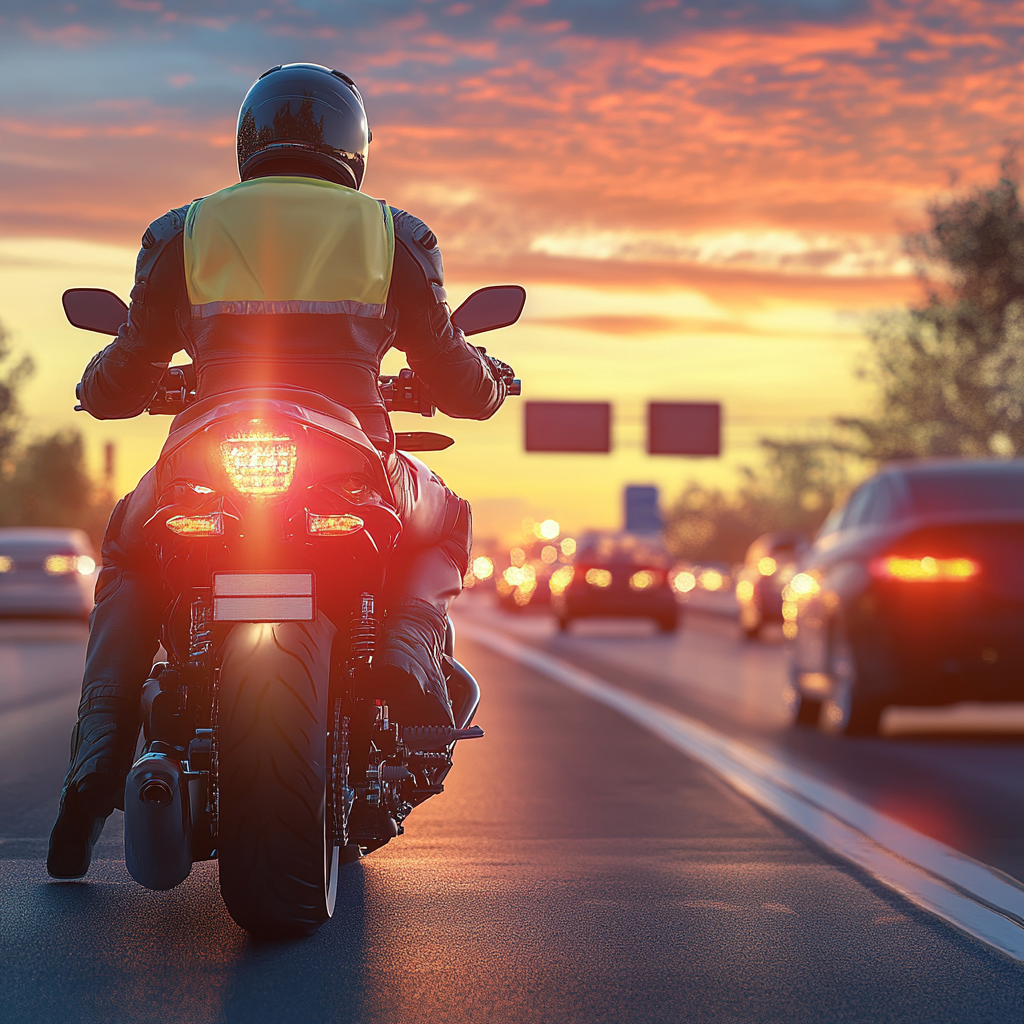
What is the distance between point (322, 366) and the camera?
194 inches

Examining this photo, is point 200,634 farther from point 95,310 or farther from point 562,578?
point 562,578

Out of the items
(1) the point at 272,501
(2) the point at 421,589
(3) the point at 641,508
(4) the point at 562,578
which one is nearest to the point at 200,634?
(1) the point at 272,501

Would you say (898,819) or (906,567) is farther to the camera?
(906,567)

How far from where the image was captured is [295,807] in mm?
4430

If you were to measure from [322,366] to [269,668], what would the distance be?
36.8 inches

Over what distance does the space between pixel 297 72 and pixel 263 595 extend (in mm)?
1640

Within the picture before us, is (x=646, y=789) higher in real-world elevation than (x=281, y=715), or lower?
lower

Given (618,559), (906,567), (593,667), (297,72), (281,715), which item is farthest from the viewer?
(618,559)

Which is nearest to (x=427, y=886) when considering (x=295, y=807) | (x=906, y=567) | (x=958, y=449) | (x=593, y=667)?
(x=295, y=807)

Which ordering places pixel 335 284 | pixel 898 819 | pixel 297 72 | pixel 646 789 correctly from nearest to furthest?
pixel 335 284
pixel 297 72
pixel 898 819
pixel 646 789

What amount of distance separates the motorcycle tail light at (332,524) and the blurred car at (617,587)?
82.3 feet

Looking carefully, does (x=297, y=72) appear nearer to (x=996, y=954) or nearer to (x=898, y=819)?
(x=996, y=954)

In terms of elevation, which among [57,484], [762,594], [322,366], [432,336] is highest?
[57,484]

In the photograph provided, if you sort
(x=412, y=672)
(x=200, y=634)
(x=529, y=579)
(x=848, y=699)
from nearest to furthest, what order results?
(x=200, y=634) < (x=412, y=672) < (x=848, y=699) < (x=529, y=579)
